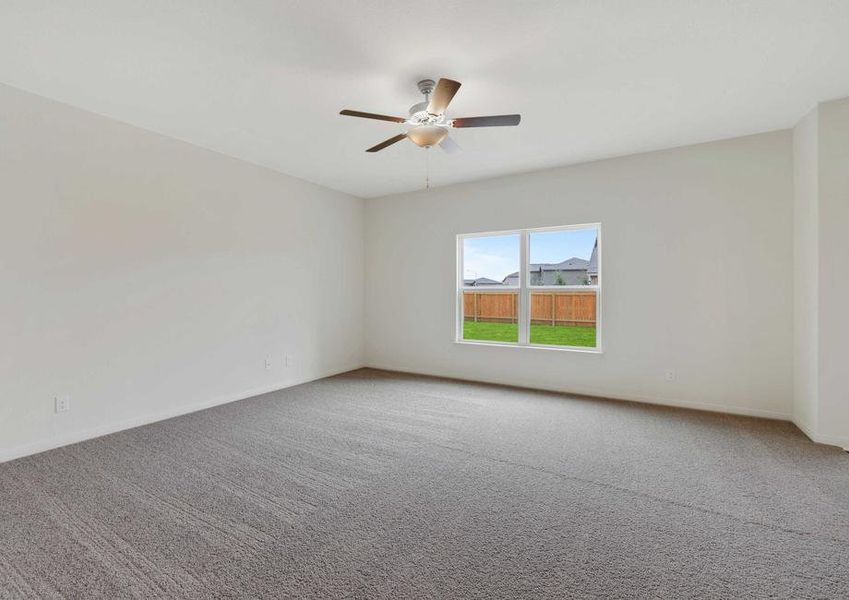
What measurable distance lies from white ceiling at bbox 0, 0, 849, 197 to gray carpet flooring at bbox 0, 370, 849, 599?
268 centimetres

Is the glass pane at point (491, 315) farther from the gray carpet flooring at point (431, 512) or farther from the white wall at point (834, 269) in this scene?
the white wall at point (834, 269)

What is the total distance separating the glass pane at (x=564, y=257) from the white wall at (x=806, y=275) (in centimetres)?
171

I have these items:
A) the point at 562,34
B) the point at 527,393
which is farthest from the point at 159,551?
the point at 527,393

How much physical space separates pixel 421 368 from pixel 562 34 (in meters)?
4.34

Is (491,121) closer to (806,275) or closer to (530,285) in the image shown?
(530,285)

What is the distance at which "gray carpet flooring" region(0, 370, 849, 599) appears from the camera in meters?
1.62

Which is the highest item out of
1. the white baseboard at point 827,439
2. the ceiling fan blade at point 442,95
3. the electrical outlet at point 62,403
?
the ceiling fan blade at point 442,95

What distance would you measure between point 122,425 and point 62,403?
490mm

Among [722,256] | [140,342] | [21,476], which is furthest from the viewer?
[722,256]

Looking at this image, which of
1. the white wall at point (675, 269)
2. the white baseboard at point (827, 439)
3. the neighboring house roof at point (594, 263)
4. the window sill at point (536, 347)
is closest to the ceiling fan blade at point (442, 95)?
the white wall at point (675, 269)

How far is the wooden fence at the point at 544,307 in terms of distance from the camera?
4879 mm

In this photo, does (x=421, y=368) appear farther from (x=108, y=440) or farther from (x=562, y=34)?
(x=562, y=34)

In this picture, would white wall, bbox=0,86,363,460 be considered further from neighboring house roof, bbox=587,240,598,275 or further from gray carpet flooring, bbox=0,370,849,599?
neighboring house roof, bbox=587,240,598,275

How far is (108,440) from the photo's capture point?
3107mm
